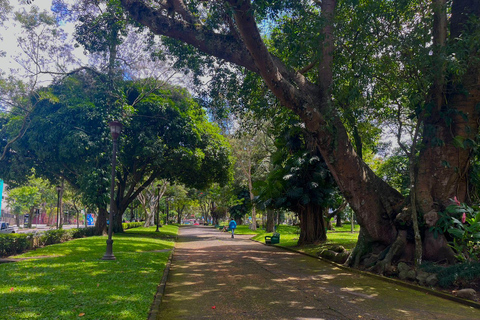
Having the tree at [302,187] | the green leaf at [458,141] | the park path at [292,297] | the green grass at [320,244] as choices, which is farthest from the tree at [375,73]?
the tree at [302,187]

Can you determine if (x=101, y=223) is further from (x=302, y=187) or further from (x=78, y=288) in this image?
(x=78, y=288)

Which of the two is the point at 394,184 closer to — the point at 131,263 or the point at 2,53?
the point at 131,263

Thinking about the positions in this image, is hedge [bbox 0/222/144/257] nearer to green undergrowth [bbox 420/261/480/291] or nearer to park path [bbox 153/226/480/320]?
park path [bbox 153/226/480/320]

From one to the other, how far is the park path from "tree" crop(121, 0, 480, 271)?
2.29m

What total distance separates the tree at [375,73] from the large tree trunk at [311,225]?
682 centimetres

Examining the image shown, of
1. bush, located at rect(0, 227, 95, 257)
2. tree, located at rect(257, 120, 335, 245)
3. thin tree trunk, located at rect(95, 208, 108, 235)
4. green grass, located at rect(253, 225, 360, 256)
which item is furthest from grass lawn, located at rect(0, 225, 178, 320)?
thin tree trunk, located at rect(95, 208, 108, 235)

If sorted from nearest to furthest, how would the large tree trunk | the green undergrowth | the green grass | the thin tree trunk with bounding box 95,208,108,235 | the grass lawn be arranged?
the grass lawn → the green undergrowth → the green grass → the large tree trunk → the thin tree trunk with bounding box 95,208,108,235

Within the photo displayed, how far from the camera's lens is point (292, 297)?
7.15 metres

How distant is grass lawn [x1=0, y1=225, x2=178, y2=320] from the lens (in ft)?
17.4

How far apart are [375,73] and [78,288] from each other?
9.68 meters

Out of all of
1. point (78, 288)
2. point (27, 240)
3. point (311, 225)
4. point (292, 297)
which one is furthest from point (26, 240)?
point (311, 225)

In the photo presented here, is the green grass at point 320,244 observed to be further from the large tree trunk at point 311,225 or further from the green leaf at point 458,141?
the green leaf at point 458,141

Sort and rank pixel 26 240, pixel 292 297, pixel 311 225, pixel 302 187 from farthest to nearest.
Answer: pixel 311 225
pixel 302 187
pixel 26 240
pixel 292 297

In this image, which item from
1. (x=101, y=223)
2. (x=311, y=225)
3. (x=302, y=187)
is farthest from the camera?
(x=101, y=223)
